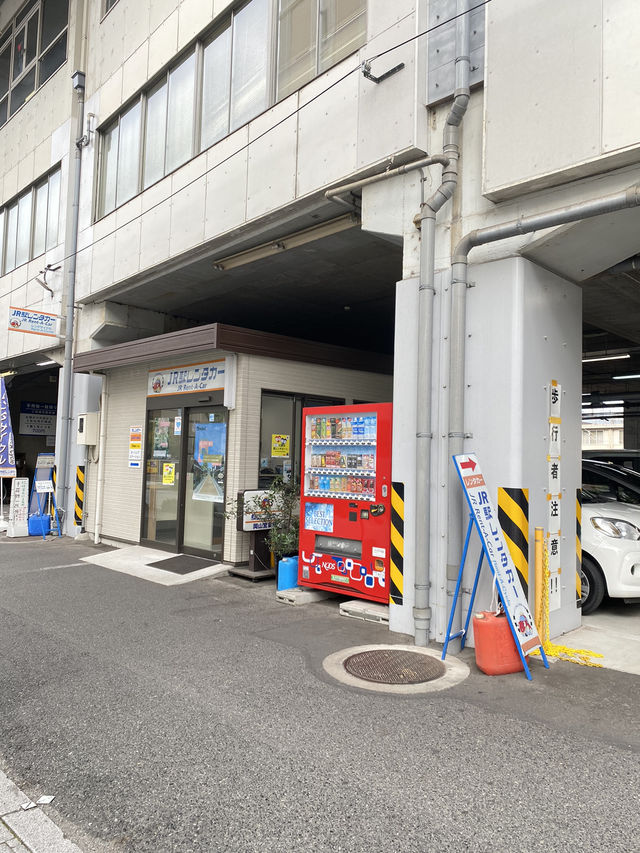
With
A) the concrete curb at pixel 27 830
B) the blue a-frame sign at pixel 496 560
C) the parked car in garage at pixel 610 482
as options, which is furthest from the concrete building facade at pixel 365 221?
the concrete curb at pixel 27 830

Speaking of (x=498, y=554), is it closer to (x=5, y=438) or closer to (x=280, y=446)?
(x=280, y=446)

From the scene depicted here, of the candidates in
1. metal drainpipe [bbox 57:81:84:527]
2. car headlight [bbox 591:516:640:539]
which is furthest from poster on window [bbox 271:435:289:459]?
metal drainpipe [bbox 57:81:84:527]

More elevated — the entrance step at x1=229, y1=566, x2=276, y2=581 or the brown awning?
the brown awning

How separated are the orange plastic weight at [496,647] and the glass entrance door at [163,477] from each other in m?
6.49

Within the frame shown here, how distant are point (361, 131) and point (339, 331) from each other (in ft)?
26.8

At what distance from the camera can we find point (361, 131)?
671 centimetres

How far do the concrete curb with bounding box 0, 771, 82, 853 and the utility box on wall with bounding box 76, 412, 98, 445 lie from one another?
9833 millimetres

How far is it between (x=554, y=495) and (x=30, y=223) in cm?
1487

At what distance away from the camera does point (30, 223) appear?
51.3 feet

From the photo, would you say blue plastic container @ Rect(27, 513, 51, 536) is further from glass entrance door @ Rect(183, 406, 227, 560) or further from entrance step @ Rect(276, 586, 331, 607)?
entrance step @ Rect(276, 586, 331, 607)

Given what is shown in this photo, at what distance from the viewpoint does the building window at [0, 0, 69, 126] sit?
1517 cm

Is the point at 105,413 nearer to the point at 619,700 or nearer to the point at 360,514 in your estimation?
the point at 360,514

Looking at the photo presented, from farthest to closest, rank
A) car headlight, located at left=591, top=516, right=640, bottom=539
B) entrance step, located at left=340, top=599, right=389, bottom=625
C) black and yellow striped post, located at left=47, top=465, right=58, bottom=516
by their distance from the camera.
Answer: black and yellow striped post, located at left=47, top=465, right=58, bottom=516 < car headlight, located at left=591, top=516, right=640, bottom=539 < entrance step, located at left=340, top=599, right=389, bottom=625

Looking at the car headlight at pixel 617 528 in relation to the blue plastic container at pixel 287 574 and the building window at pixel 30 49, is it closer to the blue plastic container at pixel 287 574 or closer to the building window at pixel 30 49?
the blue plastic container at pixel 287 574
